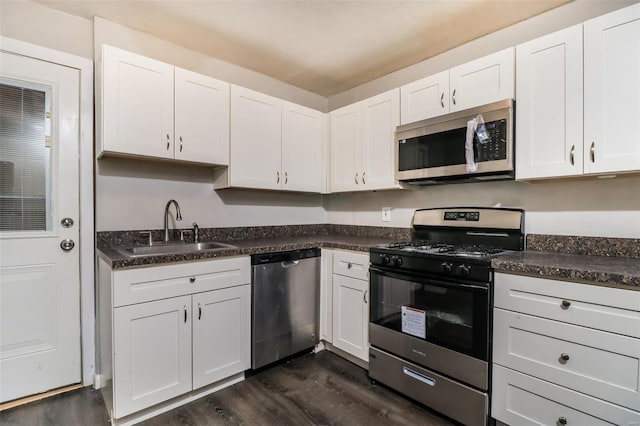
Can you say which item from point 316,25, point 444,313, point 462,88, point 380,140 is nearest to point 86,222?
point 316,25

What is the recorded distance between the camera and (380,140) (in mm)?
2549

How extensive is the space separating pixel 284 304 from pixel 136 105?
1659 millimetres

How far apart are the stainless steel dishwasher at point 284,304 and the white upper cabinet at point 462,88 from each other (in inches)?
52.9

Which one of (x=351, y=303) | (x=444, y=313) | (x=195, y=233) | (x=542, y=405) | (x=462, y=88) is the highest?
(x=462, y=88)

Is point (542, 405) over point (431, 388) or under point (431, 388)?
over

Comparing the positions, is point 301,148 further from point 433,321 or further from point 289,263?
point 433,321

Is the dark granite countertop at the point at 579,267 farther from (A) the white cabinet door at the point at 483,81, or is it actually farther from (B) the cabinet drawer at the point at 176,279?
(B) the cabinet drawer at the point at 176,279

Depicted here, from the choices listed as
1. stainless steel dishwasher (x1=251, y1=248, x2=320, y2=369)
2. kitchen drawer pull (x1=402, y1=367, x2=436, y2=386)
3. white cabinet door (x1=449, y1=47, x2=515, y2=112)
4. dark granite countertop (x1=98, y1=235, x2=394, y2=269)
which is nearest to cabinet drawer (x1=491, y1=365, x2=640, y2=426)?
kitchen drawer pull (x1=402, y1=367, x2=436, y2=386)

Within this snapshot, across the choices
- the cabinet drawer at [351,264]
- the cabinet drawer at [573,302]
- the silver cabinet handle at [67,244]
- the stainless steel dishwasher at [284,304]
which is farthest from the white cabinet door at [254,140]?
the cabinet drawer at [573,302]

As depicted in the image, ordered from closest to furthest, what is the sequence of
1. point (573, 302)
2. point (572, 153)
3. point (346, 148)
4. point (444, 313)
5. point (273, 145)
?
point (573, 302)
point (572, 153)
point (444, 313)
point (273, 145)
point (346, 148)

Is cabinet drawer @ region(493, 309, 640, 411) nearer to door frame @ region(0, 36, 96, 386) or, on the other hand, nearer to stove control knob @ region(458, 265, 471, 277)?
stove control knob @ region(458, 265, 471, 277)

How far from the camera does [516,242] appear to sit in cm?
198

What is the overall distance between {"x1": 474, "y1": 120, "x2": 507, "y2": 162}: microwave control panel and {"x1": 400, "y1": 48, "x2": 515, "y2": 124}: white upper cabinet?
177 millimetres

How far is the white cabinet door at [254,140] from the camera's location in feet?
7.92
